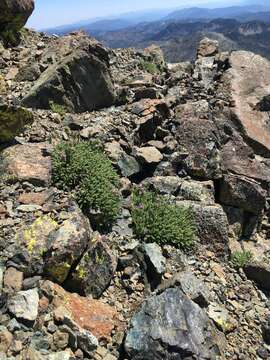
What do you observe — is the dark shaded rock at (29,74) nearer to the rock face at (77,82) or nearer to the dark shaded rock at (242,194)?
the rock face at (77,82)

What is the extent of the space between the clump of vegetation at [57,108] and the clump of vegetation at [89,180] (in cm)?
257

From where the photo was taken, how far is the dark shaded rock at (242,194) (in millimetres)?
13398

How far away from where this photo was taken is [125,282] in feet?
31.7

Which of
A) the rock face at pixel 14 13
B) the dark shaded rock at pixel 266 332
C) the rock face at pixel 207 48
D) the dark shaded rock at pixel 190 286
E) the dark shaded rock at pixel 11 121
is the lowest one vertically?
the dark shaded rock at pixel 266 332

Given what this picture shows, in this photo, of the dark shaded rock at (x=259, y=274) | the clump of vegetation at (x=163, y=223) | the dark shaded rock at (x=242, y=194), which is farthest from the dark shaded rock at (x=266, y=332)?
the dark shaded rock at (x=242, y=194)

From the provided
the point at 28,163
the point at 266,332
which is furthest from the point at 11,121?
the point at 266,332

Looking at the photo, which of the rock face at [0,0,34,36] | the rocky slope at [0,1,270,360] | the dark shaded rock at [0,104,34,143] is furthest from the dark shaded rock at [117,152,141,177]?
the rock face at [0,0,34,36]

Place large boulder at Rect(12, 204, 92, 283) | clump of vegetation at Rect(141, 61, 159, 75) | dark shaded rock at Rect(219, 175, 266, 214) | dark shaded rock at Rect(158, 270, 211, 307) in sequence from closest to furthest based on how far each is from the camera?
large boulder at Rect(12, 204, 92, 283)
dark shaded rock at Rect(158, 270, 211, 307)
dark shaded rock at Rect(219, 175, 266, 214)
clump of vegetation at Rect(141, 61, 159, 75)

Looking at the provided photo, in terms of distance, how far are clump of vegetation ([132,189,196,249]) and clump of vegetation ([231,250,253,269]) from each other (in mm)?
1198

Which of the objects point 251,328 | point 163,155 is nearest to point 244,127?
point 163,155

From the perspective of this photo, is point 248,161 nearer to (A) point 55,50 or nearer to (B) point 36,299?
(A) point 55,50

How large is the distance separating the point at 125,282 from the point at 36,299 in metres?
2.26

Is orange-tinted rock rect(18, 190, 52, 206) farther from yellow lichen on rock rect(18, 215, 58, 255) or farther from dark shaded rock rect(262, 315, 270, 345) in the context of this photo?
dark shaded rock rect(262, 315, 270, 345)

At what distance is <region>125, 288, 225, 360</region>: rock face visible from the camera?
25.5ft
